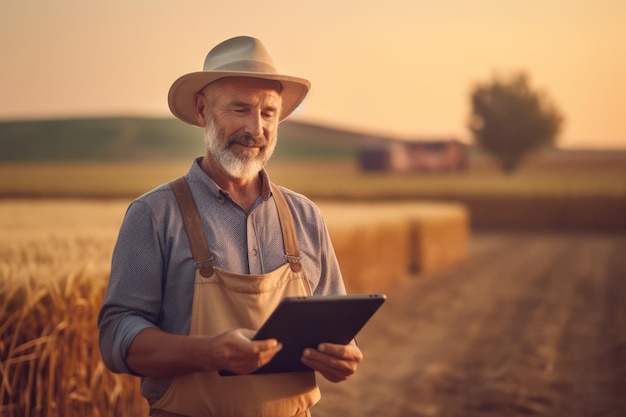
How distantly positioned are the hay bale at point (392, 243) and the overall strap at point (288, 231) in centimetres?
793

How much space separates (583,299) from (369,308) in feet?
36.5

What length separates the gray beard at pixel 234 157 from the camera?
262 centimetres

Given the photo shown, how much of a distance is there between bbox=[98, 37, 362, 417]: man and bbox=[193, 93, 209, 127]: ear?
30 millimetres

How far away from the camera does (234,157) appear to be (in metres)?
2.62

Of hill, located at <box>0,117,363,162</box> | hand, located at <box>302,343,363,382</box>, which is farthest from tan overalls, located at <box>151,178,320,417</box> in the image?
hill, located at <box>0,117,363,162</box>

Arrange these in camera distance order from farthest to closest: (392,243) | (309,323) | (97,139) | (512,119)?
1. (512,119)
2. (97,139)
3. (392,243)
4. (309,323)

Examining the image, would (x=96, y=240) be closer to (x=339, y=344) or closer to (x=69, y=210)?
(x=339, y=344)

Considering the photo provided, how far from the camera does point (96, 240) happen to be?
777 centimetres

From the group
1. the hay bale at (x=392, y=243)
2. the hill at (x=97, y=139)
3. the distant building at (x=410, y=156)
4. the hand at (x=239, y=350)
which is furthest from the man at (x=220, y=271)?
the distant building at (x=410, y=156)

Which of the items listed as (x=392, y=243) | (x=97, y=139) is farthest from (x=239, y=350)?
(x=97, y=139)

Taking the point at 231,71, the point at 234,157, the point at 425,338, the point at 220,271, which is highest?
the point at 231,71

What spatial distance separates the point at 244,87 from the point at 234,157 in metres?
0.20

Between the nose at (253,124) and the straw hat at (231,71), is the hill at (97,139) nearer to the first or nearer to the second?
the straw hat at (231,71)

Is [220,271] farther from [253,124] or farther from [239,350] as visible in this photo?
[253,124]
